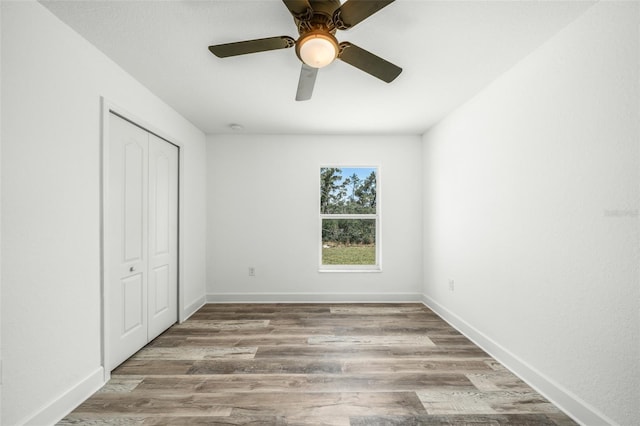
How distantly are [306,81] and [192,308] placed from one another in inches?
124

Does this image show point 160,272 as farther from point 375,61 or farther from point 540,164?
point 540,164

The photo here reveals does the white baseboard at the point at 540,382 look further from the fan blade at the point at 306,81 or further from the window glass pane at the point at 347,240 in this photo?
the fan blade at the point at 306,81

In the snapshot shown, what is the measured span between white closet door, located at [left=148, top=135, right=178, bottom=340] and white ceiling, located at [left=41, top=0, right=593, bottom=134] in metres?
0.59

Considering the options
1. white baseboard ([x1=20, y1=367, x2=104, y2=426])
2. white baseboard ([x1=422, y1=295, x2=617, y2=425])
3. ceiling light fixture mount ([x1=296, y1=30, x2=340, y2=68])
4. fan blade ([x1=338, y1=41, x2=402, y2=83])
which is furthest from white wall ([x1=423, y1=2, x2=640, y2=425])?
white baseboard ([x1=20, y1=367, x2=104, y2=426])

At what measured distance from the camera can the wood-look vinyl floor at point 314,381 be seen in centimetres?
186

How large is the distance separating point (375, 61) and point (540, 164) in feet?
4.49

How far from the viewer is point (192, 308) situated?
383 centimetres

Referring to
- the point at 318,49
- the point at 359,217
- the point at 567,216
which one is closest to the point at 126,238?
the point at 318,49

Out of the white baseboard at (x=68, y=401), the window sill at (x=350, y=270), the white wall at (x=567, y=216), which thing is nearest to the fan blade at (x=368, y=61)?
the white wall at (x=567, y=216)

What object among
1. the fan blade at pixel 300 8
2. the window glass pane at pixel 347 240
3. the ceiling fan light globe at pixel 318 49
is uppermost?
the fan blade at pixel 300 8

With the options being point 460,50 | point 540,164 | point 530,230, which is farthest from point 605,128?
point 460,50

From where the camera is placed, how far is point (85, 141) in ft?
6.74

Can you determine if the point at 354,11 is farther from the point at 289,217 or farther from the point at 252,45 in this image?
the point at 289,217

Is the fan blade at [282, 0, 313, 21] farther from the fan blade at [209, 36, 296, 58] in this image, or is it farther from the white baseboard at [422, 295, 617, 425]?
the white baseboard at [422, 295, 617, 425]
